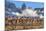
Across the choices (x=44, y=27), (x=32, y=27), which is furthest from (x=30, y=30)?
(x=44, y=27)

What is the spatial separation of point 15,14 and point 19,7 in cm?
7

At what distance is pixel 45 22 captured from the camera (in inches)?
33.2

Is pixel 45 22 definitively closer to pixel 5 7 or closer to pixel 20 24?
pixel 20 24

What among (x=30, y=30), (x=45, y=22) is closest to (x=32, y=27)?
(x=30, y=30)

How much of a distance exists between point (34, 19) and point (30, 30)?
11 centimetres

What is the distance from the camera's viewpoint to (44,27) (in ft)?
2.77

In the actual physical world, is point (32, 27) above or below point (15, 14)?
below

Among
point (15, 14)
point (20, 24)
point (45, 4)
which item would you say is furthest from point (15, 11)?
point (45, 4)

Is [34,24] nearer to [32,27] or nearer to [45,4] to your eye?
[32,27]

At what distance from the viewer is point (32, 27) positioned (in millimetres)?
826

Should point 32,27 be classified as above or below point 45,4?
below

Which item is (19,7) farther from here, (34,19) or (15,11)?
(34,19)

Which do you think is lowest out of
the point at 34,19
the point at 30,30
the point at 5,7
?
the point at 30,30

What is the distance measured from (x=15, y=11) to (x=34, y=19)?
0.20 metres
